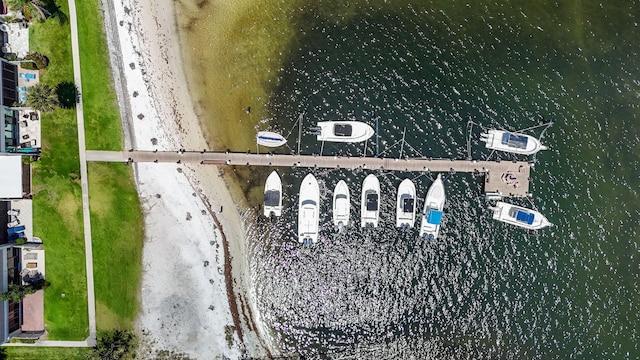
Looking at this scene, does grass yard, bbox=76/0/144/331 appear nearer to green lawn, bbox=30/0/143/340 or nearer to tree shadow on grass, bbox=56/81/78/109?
green lawn, bbox=30/0/143/340

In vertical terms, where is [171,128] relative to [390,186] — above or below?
above

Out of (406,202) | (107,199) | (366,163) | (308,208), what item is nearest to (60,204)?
(107,199)

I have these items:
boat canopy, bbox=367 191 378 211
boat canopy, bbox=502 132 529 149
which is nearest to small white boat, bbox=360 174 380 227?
boat canopy, bbox=367 191 378 211

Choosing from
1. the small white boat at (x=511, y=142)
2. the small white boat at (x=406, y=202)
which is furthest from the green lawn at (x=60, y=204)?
the small white boat at (x=511, y=142)

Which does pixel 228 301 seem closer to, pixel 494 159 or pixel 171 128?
pixel 171 128

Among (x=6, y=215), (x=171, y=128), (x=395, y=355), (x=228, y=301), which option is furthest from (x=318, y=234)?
(x=6, y=215)
